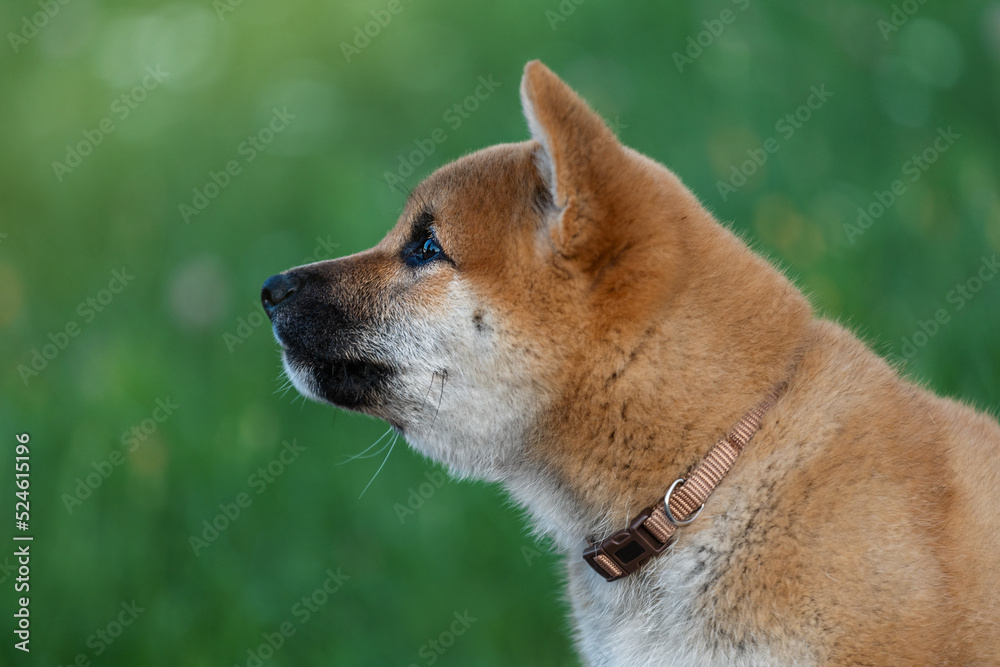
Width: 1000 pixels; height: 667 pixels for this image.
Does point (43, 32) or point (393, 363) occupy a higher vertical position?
point (43, 32)

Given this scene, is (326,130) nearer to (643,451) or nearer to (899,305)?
(899,305)

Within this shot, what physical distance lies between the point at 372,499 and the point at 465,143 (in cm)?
264

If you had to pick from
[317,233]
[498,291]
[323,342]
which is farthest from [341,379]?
[317,233]

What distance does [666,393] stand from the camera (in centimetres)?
291

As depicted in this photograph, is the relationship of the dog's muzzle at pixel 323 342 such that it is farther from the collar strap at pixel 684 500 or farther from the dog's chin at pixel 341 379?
the collar strap at pixel 684 500

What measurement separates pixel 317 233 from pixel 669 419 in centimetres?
367

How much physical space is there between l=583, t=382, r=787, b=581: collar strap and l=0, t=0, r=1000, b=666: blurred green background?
1.30 meters

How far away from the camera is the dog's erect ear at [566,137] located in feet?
9.27

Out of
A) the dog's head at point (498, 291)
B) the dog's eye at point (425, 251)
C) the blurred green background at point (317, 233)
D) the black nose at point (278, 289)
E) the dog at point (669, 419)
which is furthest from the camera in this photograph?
the blurred green background at point (317, 233)

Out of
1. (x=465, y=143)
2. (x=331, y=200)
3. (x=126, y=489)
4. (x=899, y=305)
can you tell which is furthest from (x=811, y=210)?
(x=126, y=489)

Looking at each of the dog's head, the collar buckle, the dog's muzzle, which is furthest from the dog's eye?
the collar buckle

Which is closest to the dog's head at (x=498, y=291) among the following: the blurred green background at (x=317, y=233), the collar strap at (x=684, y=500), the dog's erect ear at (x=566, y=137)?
the dog's erect ear at (x=566, y=137)

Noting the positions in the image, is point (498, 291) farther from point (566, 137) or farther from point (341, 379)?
point (341, 379)

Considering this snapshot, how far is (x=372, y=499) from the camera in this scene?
504 centimetres
